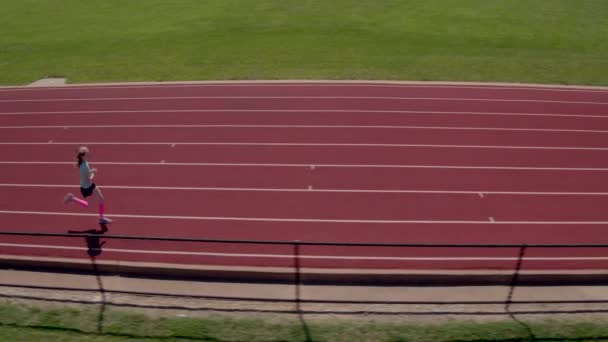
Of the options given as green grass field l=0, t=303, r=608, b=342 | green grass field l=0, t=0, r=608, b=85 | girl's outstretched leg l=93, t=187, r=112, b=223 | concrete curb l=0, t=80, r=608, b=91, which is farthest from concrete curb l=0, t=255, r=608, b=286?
green grass field l=0, t=0, r=608, b=85

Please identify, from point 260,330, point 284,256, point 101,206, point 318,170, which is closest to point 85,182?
point 101,206

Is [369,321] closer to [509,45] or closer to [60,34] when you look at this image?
[509,45]

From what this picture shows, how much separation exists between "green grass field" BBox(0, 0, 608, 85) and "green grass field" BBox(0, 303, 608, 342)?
1176cm

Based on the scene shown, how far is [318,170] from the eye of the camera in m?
12.3

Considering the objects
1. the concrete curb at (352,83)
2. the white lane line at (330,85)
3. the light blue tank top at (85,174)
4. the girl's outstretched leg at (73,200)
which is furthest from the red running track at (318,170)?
the light blue tank top at (85,174)

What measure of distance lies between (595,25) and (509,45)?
530 cm

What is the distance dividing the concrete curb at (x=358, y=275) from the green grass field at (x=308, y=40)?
10.4 meters

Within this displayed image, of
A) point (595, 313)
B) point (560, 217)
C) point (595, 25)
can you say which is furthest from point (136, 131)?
point (595, 25)

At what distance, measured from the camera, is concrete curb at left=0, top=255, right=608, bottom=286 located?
8523mm

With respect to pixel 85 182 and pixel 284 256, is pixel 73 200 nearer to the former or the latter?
pixel 85 182

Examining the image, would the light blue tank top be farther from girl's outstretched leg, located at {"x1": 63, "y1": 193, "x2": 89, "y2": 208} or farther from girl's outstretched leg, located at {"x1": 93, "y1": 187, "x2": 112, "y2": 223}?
girl's outstretched leg, located at {"x1": 63, "y1": 193, "x2": 89, "y2": 208}

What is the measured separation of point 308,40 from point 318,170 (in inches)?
444

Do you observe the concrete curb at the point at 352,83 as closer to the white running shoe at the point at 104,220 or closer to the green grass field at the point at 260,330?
the white running shoe at the point at 104,220

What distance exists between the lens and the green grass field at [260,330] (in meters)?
7.27
